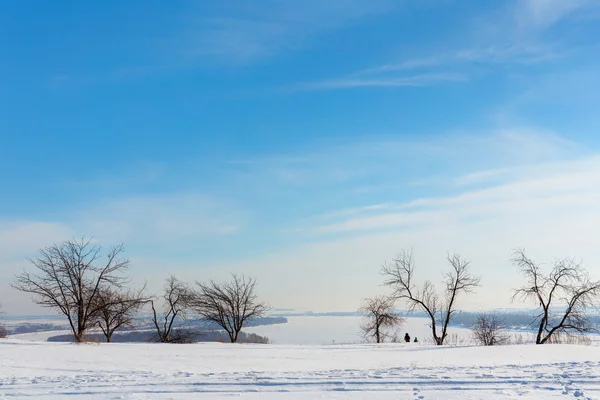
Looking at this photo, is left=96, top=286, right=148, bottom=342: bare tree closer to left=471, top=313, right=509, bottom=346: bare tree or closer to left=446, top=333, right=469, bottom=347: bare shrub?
left=446, top=333, right=469, bottom=347: bare shrub

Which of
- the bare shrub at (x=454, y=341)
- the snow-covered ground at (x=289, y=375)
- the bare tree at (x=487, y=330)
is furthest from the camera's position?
the bare tree at (x=487, y=330)

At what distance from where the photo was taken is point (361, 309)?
52562mm

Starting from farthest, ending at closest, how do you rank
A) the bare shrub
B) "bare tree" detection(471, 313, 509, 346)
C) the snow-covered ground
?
"bare tree" detection(471, 313, 509, 346) → the bare shrub → the snow-covered ground

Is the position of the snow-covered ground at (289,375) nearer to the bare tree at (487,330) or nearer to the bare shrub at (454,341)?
the bare shrub at (454,341)

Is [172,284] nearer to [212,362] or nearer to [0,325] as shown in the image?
[0,325]

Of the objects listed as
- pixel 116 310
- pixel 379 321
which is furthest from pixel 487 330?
pixel 116 310

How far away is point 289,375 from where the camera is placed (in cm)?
1422

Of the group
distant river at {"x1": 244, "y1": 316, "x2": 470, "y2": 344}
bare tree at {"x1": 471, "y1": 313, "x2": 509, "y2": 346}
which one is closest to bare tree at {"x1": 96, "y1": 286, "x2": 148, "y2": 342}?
distant river at {"x1": 244, "y1": 316, "x2": 470, "y2": 344}

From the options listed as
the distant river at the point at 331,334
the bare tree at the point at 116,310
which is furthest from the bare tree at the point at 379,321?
the bare tree at the point at 116,310

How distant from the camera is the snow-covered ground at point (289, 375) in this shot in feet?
38.0

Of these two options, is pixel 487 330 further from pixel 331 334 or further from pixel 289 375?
pixel 289 375

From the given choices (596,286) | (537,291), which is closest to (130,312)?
(537,291)

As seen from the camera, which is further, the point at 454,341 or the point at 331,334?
the point at 331,334

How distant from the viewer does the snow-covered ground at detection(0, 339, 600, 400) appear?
1157cm
